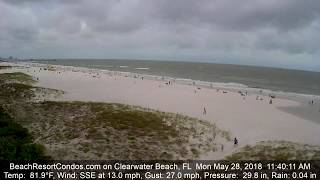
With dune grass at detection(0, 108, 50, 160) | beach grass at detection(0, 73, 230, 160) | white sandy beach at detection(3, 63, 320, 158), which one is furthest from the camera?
white sandy beach at detection(3, 63, 320, 158)

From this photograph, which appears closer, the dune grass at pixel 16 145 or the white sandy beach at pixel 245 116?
the dune grass at pixel 16 145

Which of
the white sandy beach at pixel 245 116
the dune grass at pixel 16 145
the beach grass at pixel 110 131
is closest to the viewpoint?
the dune grass at pixel 16 145

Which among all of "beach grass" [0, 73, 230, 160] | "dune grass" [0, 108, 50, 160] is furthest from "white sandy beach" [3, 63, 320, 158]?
"dune grass" [0, 108, 50, 160]

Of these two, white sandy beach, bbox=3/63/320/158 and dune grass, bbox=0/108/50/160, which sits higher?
dune grass, bbox=0/108/50/160

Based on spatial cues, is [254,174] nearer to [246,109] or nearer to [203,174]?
[203,174]

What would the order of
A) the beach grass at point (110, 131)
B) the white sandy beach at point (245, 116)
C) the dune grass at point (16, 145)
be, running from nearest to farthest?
the dune grass at point (16, 145)
the beach grass at point (110, 131)
the white sandy beach at point (245, 116)

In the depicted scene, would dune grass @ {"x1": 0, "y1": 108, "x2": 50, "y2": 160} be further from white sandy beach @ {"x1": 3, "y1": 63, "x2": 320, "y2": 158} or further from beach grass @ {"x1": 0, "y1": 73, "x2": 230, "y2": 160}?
white sandy beach @ {"x1": 3, "y1": 63, "x2": 320, "y2": 158}

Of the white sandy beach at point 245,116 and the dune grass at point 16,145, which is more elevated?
the dune grass at point 16,145

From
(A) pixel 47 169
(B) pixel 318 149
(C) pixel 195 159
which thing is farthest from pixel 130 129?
(B) pixel 318 149

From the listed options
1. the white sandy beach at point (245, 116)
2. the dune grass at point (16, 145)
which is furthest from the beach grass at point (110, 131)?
the white sandy beach at point (245, 116)

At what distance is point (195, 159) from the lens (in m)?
33.4

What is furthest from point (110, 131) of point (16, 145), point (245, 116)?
point (245, 116)

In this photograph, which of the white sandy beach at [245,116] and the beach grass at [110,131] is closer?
the beach grass at [110,131]

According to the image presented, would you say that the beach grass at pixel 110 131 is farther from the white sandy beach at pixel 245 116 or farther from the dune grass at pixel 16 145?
the white sandy beach at pixel 245 116
